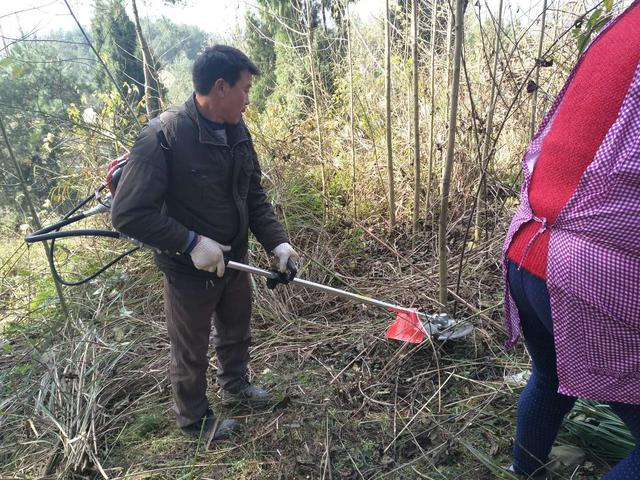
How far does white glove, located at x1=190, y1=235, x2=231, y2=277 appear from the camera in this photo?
2027 millimetres

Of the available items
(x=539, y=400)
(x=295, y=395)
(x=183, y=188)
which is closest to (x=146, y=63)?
(x=183, y=188)

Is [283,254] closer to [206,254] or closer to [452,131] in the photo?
[206,254]

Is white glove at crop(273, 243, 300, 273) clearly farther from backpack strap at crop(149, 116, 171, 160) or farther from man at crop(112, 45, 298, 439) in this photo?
backpack strap at crop(149, 116, 171, 160)

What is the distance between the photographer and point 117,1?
4.07m

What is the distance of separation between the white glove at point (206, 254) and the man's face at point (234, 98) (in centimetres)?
60

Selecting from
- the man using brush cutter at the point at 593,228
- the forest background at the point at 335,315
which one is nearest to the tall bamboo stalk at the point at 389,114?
the forest background at the point at 335,315

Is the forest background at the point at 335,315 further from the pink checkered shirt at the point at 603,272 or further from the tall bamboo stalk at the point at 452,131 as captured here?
the pink checkered shirt at the point at 603,272

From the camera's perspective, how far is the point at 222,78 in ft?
6.67

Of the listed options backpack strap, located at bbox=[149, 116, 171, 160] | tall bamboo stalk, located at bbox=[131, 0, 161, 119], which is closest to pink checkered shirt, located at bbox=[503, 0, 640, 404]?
backpack strap, located at bbox=[149, 116, 171, 160]

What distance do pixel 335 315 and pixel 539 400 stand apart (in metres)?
2.15

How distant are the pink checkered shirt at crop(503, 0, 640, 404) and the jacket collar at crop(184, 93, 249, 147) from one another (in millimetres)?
1481

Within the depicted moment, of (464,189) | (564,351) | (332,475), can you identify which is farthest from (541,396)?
(464,189)

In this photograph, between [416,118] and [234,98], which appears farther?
[416,118]

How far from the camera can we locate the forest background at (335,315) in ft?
7.37
